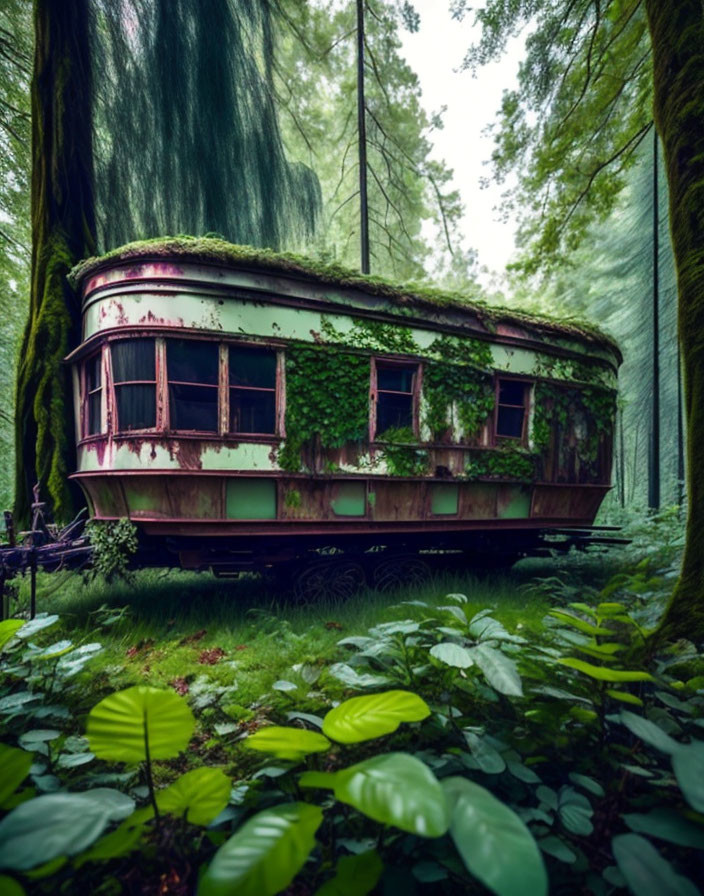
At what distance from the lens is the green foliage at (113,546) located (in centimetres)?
470

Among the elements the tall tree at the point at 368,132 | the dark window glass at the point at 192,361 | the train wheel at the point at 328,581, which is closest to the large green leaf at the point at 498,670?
the train wheel at the point at 328,581

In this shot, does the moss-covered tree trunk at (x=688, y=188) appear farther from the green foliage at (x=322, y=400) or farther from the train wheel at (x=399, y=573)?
the train wheel at (x=399, y=573)

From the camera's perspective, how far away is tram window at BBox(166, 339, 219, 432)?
473cm

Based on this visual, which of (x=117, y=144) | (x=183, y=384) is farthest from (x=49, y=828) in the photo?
(x=117, y=144)

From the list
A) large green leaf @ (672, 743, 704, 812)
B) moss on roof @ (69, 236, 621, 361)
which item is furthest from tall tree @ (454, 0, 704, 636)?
large green leaf @ (672, 743, 704, 812)

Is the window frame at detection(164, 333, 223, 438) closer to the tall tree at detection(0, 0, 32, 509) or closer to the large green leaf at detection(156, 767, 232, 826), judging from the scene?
the large green leaf at detection(156, 767, 232, 826)

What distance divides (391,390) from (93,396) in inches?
159

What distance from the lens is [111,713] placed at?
102 cm

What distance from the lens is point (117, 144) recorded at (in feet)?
21.8

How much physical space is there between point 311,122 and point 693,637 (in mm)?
11898

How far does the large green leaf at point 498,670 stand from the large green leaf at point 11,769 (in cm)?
127

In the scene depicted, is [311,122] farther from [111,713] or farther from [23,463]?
[111,713]

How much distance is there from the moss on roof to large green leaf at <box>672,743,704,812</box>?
520 cm

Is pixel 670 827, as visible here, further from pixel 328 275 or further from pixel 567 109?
pixel 567 109
